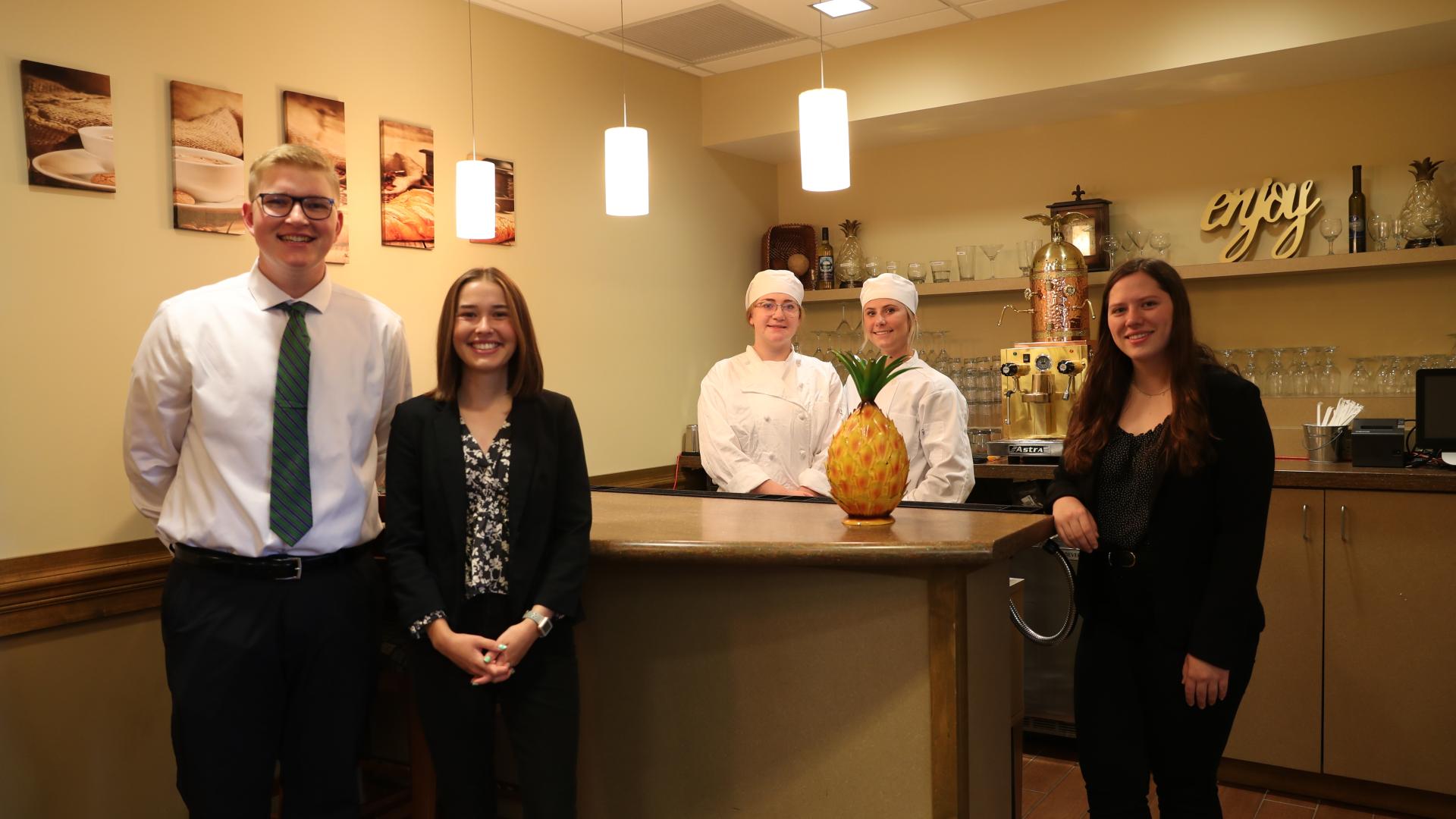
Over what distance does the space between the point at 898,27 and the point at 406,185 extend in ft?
6.87

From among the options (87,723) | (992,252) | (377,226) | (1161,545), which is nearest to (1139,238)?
(992,252)

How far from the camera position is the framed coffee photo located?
4.61 meters

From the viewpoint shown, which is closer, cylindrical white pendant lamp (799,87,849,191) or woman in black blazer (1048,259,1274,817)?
woman in black blazer (1048,259,1274,817)

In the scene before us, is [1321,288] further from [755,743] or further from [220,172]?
[220,172]

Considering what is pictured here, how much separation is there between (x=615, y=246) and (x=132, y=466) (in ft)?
9.01

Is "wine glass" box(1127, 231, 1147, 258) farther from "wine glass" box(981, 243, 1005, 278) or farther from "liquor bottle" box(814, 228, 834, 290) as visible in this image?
"liquor bottle" box(814, 228, 834, 290)

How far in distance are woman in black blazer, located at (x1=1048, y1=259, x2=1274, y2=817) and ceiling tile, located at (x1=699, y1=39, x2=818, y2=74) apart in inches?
113

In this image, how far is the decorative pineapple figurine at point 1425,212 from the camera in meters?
3.90

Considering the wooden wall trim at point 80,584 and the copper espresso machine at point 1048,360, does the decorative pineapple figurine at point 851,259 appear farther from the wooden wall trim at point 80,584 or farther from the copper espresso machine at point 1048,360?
the wooden wall trim at point 80,584

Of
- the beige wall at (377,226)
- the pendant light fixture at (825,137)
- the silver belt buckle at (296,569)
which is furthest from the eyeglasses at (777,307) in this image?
the silver belt buckle at (296,569)

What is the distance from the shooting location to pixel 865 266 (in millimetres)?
5379

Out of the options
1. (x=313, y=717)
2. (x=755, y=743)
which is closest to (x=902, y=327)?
(x=755, y=743)

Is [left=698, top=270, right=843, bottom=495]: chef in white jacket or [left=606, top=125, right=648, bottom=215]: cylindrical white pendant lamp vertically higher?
[left=606, top=125, right=648, bottom=215]: cylindrical white pendant lamp

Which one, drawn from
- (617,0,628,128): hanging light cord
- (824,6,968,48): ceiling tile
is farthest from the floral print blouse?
(824,6,968,48): ceiling tile
